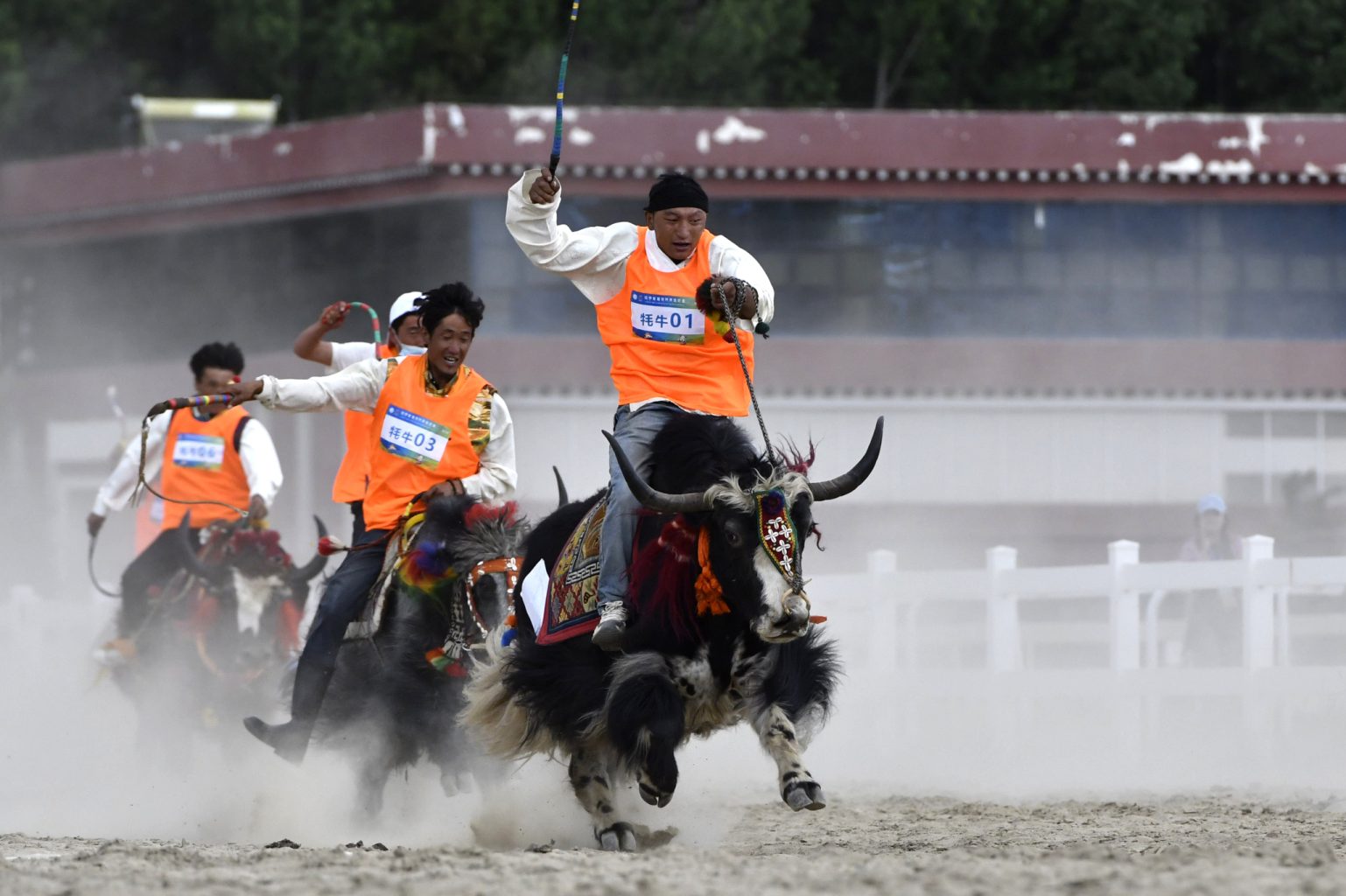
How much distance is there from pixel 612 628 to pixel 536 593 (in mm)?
757

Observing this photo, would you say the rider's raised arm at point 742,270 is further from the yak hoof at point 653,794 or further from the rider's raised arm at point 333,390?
the rider's raised arm at point 333,390

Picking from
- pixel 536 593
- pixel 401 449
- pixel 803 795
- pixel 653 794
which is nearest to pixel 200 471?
pixel 401 449

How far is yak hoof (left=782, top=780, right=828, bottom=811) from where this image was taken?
6.78 m

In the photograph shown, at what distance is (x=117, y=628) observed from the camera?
11.3 metres

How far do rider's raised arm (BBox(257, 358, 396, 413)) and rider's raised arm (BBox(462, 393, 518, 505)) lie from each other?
50cm

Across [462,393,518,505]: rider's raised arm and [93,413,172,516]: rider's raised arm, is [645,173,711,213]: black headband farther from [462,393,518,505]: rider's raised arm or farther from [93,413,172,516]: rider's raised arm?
[93,413,172,516]: rider's raised arm

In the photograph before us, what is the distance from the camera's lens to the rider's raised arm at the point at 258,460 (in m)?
11.2

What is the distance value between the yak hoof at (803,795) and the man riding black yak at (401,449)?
2.49 m

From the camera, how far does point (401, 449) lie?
887 centimetres

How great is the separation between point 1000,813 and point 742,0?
25073mm

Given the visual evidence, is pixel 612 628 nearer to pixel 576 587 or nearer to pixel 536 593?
pixel 576 587

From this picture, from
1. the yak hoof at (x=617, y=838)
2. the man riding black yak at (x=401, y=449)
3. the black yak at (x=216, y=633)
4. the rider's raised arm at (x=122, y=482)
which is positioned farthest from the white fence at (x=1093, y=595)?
the yak hoof at (x=617, y=838)

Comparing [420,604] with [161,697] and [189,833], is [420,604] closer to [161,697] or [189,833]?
[189,833]

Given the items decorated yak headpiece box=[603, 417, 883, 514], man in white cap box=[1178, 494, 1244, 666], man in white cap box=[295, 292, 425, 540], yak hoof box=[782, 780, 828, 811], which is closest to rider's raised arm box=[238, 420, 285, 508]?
man in white cap box=[295, 292, 425, 540]
